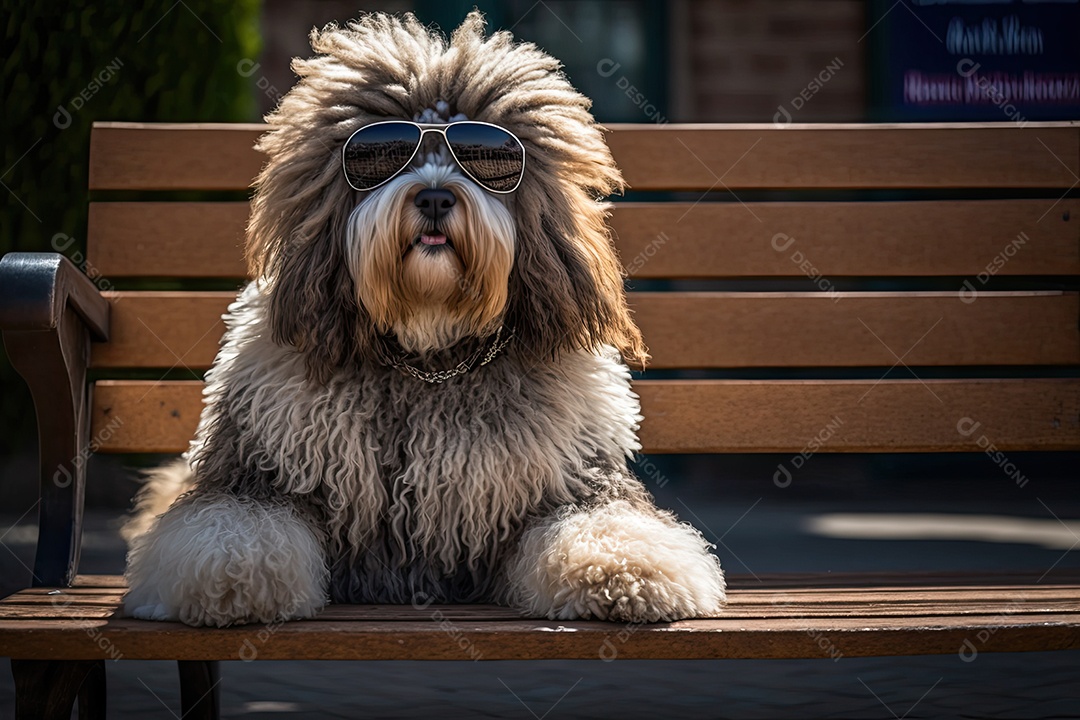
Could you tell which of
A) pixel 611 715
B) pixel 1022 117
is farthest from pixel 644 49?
pixel 611 715

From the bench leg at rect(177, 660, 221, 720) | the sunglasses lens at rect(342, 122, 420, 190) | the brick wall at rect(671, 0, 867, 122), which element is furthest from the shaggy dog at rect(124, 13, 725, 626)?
the brick wall at rect(671, 0, 867, 122)

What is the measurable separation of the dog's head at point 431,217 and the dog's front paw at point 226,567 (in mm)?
397

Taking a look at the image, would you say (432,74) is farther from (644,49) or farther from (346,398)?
(644,49)

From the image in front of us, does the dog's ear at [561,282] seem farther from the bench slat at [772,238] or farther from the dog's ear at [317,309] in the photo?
the bench slat at [772,238]

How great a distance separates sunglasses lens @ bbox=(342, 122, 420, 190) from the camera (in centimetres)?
258

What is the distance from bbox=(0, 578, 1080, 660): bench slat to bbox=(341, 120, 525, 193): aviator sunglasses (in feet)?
2.99

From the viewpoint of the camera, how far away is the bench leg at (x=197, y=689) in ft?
9.96

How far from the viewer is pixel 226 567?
2.25 meters

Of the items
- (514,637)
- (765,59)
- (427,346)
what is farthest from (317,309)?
(765,59)

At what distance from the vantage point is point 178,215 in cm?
350

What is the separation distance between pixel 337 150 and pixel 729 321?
4.34ft

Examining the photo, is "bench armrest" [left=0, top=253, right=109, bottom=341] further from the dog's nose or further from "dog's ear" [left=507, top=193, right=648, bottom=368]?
"dog's ear" [left=507, top=193, right=648, bottom=368]

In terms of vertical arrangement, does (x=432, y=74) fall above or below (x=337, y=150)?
above

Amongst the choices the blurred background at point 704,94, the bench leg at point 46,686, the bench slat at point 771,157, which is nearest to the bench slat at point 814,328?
the bench slat at point 771,157
